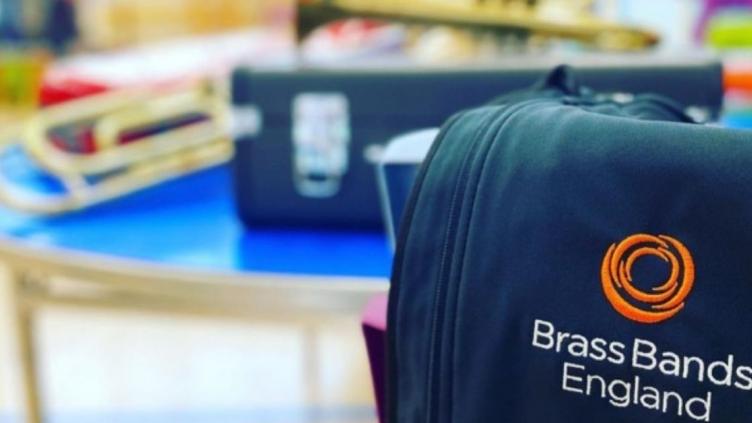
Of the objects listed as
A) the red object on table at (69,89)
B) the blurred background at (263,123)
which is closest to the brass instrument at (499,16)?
the blurred background at (263,123)

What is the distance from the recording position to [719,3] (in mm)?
1604

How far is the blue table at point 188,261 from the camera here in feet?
2.52

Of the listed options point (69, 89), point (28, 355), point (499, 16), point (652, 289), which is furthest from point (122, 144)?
point (652, 289)

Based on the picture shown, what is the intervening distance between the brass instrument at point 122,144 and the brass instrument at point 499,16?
0.19 meters

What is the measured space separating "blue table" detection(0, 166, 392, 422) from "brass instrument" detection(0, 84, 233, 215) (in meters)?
0.02

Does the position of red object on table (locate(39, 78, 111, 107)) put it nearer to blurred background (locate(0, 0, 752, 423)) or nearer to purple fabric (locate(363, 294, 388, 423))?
blurred background (locate(0, 0, 752, 423))

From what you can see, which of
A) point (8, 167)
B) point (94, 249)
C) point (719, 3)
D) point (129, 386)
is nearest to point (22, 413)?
point (129, 386)

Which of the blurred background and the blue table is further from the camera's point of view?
the blurred background

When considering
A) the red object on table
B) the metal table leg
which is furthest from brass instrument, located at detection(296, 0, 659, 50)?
the metal table leg

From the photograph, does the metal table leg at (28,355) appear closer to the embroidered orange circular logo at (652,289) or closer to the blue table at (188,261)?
the blue table at (188,261)

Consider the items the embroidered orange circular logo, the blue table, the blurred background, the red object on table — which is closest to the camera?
the embroidered orange circular logo

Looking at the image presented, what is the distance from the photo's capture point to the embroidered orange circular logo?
0.40 m

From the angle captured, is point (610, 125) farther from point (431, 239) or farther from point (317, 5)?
point (317, 5)

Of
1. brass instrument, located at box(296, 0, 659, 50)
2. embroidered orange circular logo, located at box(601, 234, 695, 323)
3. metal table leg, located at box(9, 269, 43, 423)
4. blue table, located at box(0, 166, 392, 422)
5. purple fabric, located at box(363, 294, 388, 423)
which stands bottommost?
metal table leg, located at box(9, 269, 43, 423)
